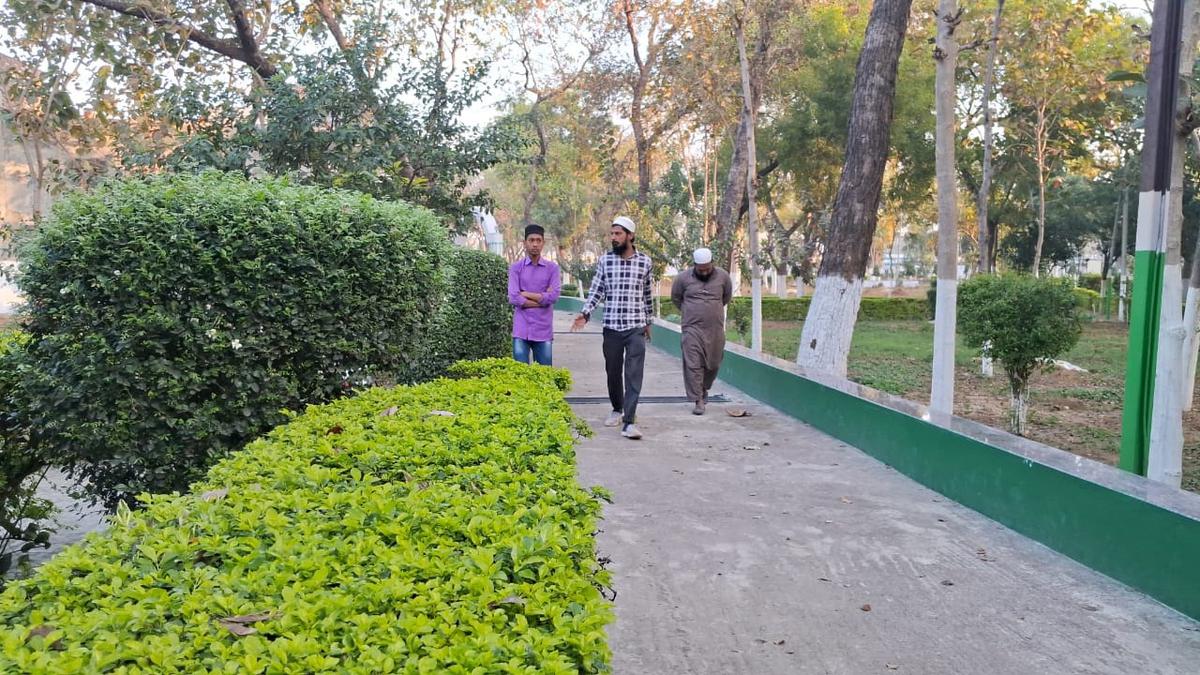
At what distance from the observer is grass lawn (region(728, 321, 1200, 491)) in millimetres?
10895

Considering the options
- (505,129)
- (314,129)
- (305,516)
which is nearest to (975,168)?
(505,129)

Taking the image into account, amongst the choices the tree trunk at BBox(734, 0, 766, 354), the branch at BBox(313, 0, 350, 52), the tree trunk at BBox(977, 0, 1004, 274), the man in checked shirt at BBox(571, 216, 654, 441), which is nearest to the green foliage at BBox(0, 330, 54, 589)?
the man in checked shirt at BBox(571, 216, 654, 441)

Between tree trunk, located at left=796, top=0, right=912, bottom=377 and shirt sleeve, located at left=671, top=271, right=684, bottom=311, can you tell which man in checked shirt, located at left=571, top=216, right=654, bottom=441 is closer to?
shirt sleeve, located at left=671, top=271, right=684, bottom=311

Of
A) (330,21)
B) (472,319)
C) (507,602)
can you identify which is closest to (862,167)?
(472,319)

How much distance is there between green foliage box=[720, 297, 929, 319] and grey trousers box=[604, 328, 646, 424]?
28.5 m

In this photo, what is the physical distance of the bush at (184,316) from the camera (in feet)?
15.5

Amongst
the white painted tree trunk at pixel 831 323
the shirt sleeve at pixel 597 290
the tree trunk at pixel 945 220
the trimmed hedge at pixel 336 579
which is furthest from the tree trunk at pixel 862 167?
the trimmed hedge at pixel 336 579

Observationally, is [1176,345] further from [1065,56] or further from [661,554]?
[1065,56]

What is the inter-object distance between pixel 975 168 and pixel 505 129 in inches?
920

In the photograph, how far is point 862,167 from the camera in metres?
10.9

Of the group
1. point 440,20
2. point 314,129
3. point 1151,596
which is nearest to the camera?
point 1151,596

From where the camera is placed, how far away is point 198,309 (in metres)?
4.87

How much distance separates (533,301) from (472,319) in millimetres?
2626

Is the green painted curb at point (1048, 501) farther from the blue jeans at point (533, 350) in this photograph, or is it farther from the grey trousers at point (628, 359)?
the blue jeans at point (533, 350)
